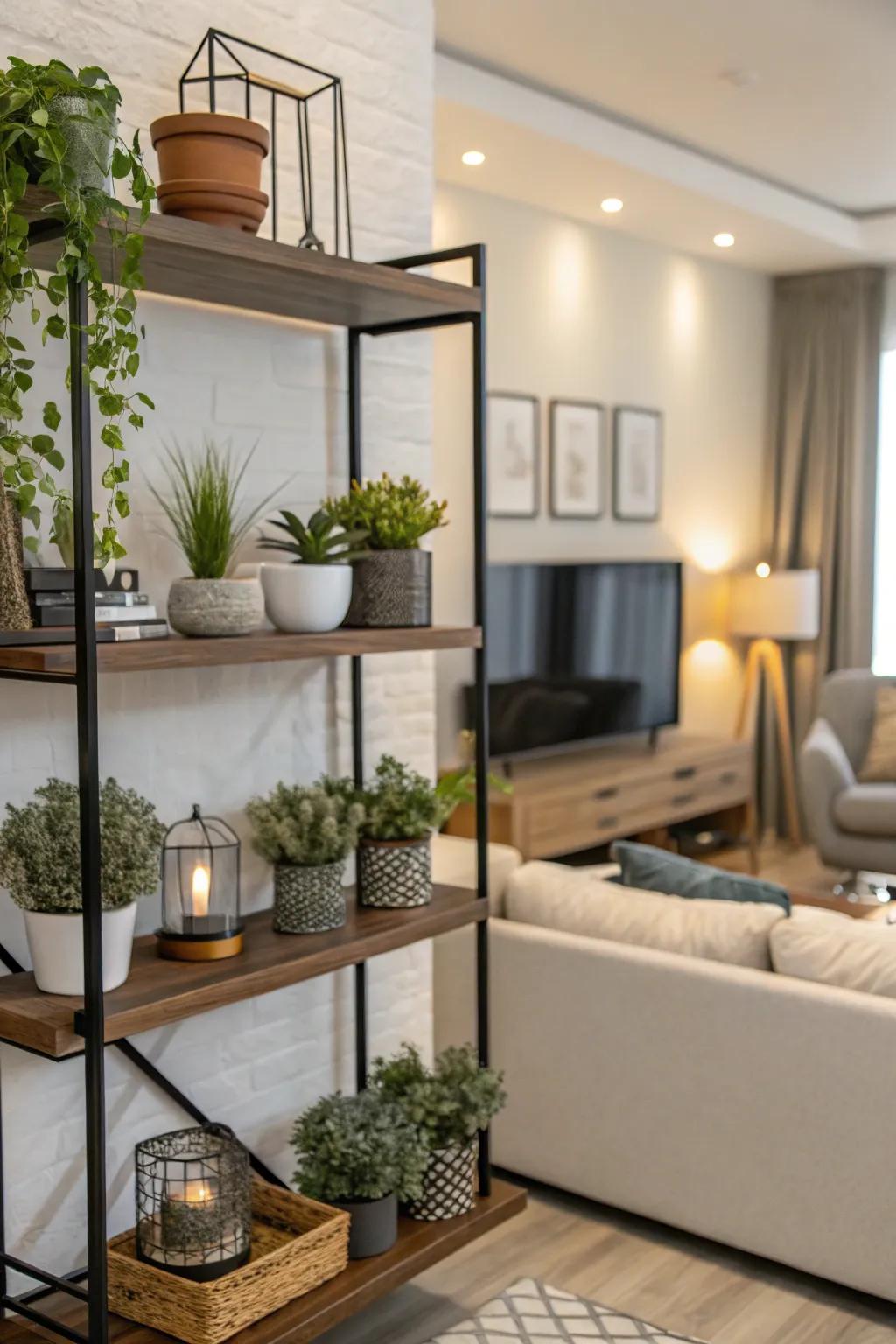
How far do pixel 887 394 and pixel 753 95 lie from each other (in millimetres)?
2481

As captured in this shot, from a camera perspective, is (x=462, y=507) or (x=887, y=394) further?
(x=887, y=394)

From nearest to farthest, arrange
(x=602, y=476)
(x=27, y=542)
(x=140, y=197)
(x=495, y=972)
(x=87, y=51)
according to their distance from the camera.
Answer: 1. (x=140, y=197)
2. (x=27, y=542)
3. (x=87, y=51)
4. (x=495, y=972)
5. (x=602, y=476)

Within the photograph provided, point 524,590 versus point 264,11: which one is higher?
point 264,11

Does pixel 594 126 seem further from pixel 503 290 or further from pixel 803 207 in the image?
pixel 803 207

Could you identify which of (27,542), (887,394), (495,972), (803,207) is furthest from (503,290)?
(27,542)

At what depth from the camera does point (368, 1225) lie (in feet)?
7.37

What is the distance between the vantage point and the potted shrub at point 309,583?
2.13m

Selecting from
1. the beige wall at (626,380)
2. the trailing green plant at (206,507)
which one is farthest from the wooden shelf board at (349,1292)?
the beige wall at (626,380)

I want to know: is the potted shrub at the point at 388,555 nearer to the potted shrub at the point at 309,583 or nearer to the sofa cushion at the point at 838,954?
the potted shrub at the point at 309,583

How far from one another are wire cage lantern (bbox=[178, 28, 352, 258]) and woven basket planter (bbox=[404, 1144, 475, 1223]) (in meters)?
1.53

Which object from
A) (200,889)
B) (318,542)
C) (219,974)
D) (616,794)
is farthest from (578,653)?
(219,974)

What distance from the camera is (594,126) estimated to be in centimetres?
455

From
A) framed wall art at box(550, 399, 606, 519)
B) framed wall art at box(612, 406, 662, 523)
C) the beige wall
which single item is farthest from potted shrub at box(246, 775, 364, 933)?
framed wall art at box(612, 406, 662, 523)

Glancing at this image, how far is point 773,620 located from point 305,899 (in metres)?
4.45
